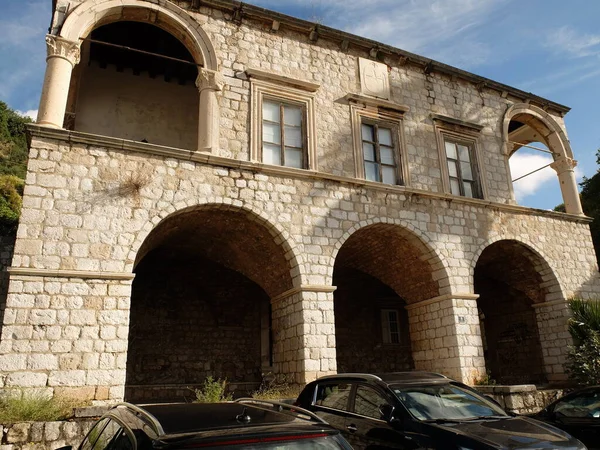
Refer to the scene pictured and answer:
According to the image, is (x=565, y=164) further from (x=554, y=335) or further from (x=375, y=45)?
(x=375, y=45)

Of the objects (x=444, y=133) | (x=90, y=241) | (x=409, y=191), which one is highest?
(x=444, y=133)

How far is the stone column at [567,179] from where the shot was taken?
14.2 m

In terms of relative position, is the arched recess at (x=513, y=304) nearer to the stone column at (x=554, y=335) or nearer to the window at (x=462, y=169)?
the stone column at (x=554, y=335)

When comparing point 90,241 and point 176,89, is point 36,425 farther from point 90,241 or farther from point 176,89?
point 176,89

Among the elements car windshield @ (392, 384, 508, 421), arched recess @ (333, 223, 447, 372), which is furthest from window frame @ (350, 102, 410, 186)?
car windshield @ (392, 384, 508, 421)

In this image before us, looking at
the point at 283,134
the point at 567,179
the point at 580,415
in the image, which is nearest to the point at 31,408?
the point at 283,134

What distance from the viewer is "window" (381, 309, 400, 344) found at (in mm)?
15102

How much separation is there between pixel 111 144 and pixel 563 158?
12.9 m

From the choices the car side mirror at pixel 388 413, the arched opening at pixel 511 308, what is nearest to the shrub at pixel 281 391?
the car side mirror at pixel 388 413

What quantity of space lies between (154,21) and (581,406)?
1051 centimetres

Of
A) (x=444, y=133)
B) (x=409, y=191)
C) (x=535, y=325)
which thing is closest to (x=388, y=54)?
(x=444, y=133)

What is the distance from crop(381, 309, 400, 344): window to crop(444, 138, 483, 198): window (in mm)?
4888

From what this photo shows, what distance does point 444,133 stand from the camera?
41.5ft

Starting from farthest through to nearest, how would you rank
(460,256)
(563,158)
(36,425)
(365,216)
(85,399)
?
(563,158) < (460,256) < (365,216) < (85,399) < (36,425)
